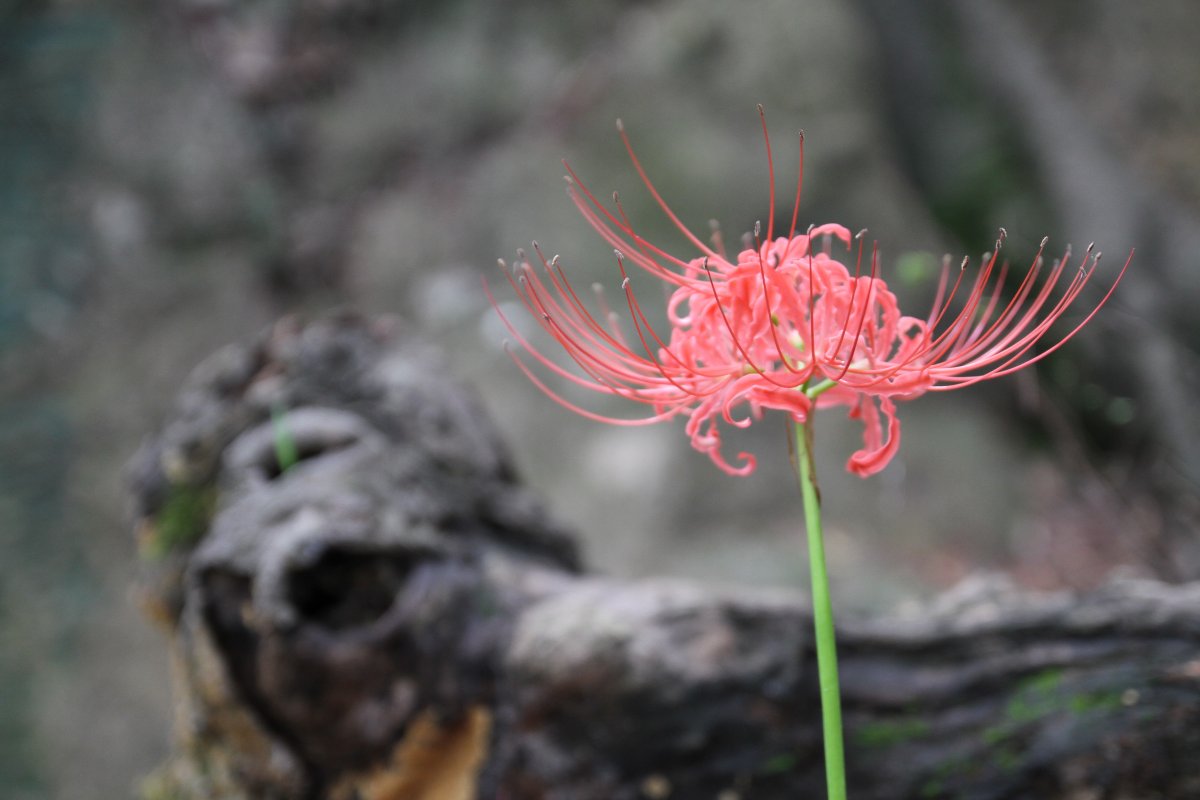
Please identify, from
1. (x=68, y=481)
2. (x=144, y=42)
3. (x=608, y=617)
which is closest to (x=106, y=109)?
(x=144, y=42)

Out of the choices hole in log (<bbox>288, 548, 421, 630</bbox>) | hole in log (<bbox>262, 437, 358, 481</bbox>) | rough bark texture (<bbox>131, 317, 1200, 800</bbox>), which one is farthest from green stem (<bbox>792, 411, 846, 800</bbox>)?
hole in log (<bbox>262, 437, 358, 481</bbox>)

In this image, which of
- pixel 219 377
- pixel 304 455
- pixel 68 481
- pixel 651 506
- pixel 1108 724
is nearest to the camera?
pixel 1108 724

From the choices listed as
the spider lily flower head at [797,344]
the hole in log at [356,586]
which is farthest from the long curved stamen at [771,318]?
the hole in log at [356,586]

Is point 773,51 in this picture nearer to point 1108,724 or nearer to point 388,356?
point 388,356

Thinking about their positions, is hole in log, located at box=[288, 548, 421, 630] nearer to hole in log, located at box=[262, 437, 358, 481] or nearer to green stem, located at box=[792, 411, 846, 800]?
hole in log, located at box=[262, 437, 358, 481]

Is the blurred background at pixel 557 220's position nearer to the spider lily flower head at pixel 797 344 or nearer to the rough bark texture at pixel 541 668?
the rough bark texture at pixel 541 668

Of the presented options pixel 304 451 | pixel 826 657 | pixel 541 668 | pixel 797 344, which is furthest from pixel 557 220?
pixel 826 657
